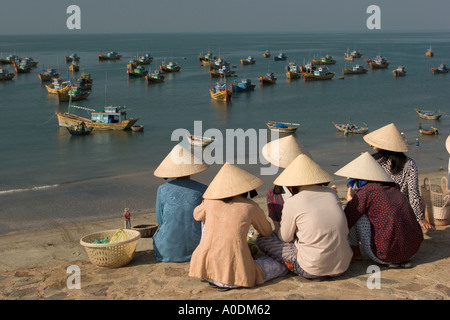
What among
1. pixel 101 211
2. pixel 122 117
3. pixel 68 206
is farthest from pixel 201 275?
pixel 122 117

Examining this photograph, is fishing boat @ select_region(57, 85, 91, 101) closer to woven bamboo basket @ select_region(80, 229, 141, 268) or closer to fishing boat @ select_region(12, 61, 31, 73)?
fishing boat @ select_region(12, 61, 31, 73)

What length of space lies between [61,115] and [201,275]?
88.1 feet

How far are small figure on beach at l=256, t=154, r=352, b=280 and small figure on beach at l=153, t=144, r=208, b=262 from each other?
3.16ft

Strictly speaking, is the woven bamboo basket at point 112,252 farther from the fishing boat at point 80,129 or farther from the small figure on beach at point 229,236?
the fishing boat at point 80,129

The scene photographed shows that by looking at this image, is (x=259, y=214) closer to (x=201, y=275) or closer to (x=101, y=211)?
(x=201, y=275)

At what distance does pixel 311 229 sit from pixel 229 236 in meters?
0.68

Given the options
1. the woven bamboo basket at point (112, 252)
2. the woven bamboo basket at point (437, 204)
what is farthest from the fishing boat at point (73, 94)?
the woven bamboo basket at point (437, 204)

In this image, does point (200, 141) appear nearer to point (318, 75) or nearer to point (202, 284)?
point (202, 284)

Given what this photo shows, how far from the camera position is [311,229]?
4438 millimetres

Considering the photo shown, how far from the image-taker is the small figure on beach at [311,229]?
4.45 metres

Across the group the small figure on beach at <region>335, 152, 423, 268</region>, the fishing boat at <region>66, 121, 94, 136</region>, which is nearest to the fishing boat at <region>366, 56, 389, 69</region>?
the fishing boat at <region>66, 121, 94, 136</region>

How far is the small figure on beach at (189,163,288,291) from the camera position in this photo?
176 inches

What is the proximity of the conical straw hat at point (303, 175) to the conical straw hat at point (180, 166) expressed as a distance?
107 centimetres

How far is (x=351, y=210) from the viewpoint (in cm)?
485
